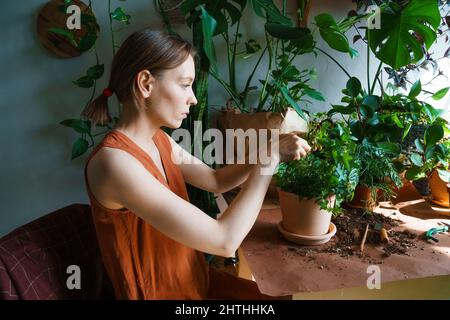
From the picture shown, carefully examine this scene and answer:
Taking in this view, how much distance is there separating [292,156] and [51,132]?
1.15 m

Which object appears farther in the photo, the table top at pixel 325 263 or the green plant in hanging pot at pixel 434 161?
the green plant in hanging pot at pixel 434 161

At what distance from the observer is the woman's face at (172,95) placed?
0.85m

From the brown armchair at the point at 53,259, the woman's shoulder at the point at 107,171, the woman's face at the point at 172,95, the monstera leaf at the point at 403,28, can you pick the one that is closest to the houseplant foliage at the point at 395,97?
the monstera leaf at the point at 403,28

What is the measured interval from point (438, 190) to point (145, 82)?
111 centimetres

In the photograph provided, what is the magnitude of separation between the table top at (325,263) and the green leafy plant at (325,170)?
15 cm

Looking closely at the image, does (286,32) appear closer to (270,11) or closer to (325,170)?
(270,11)

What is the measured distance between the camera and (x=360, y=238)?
41.9 inches

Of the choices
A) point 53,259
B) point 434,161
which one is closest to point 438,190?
point 434,161

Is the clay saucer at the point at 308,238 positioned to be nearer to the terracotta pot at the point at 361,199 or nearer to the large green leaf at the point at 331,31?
the terracotta pot at the point at 361,199

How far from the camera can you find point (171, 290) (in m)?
0.92

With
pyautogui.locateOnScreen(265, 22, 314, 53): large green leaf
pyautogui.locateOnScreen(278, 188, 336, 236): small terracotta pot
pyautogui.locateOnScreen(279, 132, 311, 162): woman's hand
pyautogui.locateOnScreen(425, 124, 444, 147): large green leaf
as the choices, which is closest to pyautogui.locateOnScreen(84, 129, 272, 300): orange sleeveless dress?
pyautogui.locateOnScreen(278, 188, 336, 236): small terracotta pot

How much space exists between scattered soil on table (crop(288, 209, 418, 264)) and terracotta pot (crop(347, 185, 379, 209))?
0.03m

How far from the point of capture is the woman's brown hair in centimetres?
83
